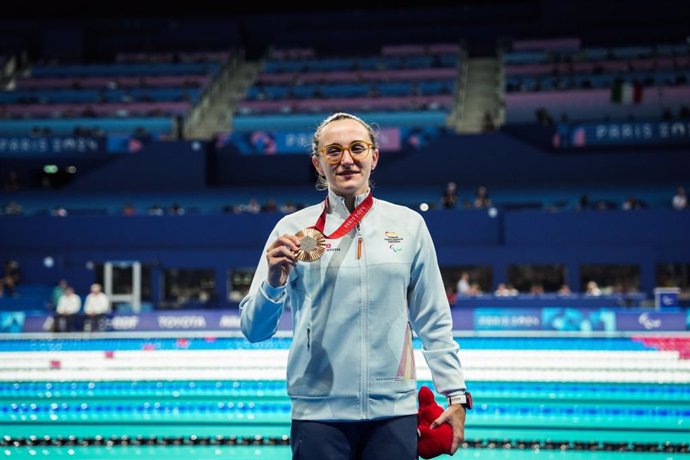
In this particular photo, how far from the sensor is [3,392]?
325 inches

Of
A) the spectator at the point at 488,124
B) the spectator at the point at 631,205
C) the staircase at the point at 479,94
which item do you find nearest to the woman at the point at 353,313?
the spectator at the point at 631,205

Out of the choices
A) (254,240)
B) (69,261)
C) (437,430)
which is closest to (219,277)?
(254,240)

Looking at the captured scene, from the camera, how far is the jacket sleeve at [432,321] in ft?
7.46

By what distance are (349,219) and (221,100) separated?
2599 centimetres

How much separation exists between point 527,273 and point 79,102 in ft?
49.8

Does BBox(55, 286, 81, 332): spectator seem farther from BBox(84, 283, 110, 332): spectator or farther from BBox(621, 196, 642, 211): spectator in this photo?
BBox(621, 196, 642, 211): spectator

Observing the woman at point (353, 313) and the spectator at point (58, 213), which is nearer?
the woman at point (353, 313)

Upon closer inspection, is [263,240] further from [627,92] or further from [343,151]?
[343,151]

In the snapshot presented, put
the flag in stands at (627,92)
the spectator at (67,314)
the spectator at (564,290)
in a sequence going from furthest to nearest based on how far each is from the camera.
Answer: the flag in stands at (627,92)
the spectator at (564,290)
the spectator at (67,314)

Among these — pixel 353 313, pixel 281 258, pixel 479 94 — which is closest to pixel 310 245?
pixel 281 258

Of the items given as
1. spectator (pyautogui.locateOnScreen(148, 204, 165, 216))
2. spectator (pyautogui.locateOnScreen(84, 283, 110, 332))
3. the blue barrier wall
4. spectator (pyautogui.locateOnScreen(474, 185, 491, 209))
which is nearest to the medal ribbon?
spectator (pyautogui.locateOnScreen(84, 283, 110, 332))

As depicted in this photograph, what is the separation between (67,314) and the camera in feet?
47.8

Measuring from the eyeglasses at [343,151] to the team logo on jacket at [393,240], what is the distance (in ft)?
0.73

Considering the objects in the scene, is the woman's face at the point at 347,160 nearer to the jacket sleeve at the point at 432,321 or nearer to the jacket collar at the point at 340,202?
the jacket collar at the point at 340,202
